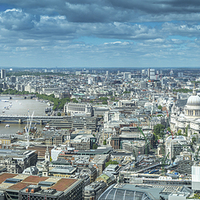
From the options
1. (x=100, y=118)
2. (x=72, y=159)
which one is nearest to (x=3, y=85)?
(x=100, y=118)

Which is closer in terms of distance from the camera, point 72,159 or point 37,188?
point 37,188

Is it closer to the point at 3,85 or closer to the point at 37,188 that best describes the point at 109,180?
the point at 37,188

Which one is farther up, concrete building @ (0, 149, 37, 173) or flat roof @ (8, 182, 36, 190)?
flat roof @ (8, 182, 36, 190)

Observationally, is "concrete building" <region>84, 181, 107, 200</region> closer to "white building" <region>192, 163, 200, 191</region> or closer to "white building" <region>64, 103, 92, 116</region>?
"white building" <region>192, 163, 200, 191</region>

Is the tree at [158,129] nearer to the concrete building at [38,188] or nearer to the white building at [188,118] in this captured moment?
the white building at [188,118]

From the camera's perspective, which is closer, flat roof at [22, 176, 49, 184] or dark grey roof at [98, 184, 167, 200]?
dark grey roof at [98, 184, 167, 200]

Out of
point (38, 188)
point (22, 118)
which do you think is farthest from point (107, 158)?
point (22, 118)

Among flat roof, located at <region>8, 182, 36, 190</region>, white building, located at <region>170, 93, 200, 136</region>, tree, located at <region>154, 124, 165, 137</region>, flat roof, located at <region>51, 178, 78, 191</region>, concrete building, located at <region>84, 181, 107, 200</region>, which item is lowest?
concrete building, located at <region>84, 181, 107, 200</region>

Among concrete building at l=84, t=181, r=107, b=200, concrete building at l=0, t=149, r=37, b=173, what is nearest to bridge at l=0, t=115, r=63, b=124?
concrete building at l=0, t=149, r=37, b=173

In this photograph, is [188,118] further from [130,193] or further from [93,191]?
[130,193]

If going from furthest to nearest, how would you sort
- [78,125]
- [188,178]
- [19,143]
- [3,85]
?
[3,85]
[78,125]
[19,143]
[188,178]

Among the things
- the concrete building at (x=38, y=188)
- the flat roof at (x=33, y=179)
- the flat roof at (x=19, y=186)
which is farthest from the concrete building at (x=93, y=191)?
the flat roof at (x=19, y=186)
